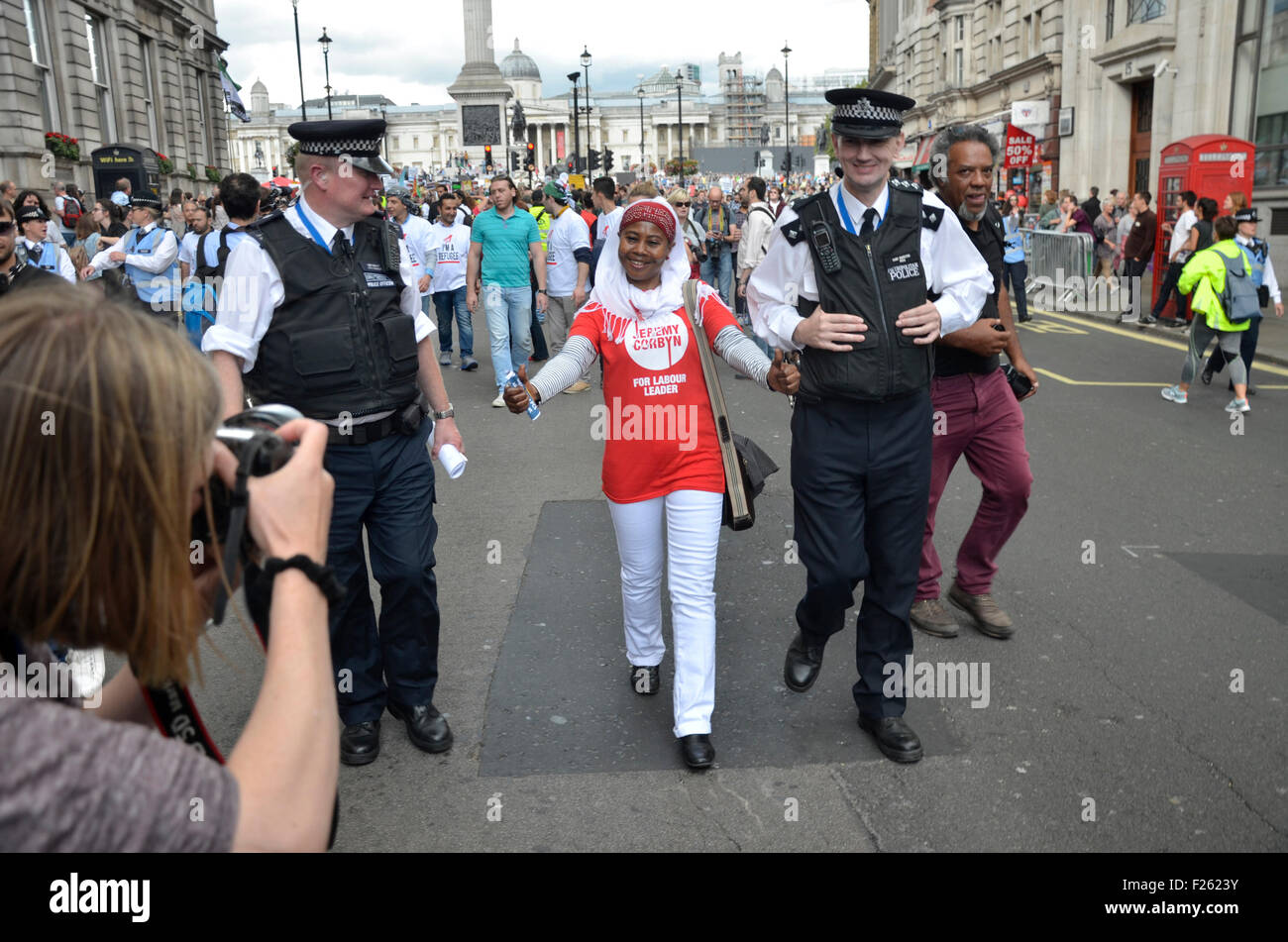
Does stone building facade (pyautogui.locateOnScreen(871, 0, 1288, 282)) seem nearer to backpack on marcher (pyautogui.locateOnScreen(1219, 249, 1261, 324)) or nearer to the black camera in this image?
backpack on marcher (pyautogui.locateOnScreen(1219, 249, 1261, 324))

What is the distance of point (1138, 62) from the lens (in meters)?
26.1

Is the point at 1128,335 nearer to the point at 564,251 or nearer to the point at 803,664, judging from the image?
the point at 564,251

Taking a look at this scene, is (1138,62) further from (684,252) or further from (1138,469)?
(684,252)

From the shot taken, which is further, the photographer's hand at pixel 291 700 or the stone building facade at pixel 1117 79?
the stone building facade at pixel 1117 79

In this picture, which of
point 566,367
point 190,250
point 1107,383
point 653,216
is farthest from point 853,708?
point 190,250

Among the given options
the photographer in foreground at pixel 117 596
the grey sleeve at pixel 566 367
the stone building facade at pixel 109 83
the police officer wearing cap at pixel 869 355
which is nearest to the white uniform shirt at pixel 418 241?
the grey sleeve at pixel 566 367

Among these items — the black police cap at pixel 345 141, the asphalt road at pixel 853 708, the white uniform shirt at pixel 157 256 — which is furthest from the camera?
the white uniform shirt at pixel 157 256

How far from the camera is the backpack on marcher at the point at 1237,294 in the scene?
32.0ft

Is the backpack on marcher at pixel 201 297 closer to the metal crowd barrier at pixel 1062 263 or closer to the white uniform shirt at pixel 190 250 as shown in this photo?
the white uniform shirt at pixel 190 250

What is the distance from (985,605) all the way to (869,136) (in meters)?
2.25

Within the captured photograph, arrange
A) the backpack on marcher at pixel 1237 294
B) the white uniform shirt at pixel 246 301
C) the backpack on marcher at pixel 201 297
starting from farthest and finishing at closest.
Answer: the backpack on marcher at pixel 1237 294, the backpack on marcher at pixel 201 297, the white uniform shirt at pixel 246 301

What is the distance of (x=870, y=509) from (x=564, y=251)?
8.51 metres

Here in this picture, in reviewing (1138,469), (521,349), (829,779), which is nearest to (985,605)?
(829,779)

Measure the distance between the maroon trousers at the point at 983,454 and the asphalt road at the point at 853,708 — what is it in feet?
1.16
